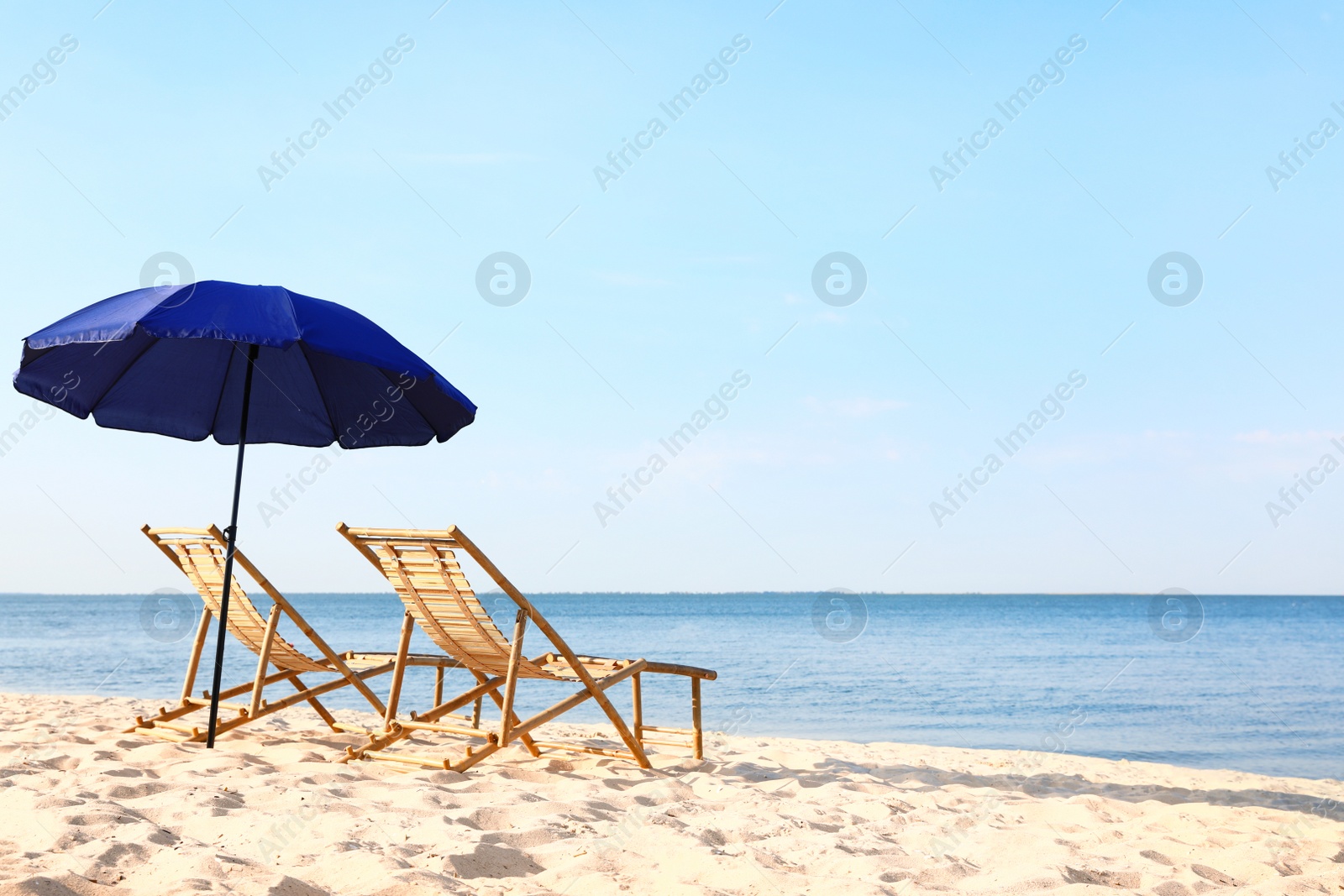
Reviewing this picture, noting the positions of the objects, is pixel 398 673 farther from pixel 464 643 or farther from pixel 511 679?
pixel 511 679

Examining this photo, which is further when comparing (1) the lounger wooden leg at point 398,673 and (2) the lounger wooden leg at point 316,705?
(2) the lounger wooden leg at point 316,705

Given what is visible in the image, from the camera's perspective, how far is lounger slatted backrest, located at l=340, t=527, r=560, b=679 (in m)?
4.31

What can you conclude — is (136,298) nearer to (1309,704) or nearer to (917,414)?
(1309,704)

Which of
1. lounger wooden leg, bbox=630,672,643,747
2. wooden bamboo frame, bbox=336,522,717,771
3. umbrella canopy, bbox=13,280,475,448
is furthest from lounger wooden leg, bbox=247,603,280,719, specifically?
lounger wooden leg, bbox=630,672,643,747

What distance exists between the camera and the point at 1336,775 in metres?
8.14

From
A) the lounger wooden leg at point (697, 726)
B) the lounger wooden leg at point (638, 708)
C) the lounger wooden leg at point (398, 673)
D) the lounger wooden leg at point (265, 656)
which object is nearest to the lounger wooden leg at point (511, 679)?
the lounger wooden leg at point (398, 673)

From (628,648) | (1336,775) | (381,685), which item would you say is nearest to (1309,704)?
(1336,775)

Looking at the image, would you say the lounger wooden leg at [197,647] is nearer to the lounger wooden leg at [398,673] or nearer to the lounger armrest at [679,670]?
the lounger wooden leg at [398,673]

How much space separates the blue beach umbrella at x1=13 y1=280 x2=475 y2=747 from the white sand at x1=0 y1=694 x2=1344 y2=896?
91 centimetres

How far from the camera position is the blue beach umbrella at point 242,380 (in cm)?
395

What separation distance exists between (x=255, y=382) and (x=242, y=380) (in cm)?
7

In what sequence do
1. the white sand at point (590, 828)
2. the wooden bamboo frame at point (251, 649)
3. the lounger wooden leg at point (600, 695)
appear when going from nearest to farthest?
1. the white sand at point (590, 828)
2. the lounger wooden leg at point (600, 695)
3. the wooden bamboo frame at point (251, 649)

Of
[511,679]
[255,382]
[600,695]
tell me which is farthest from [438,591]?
[255,382]

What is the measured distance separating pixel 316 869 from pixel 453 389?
96.1 inches
